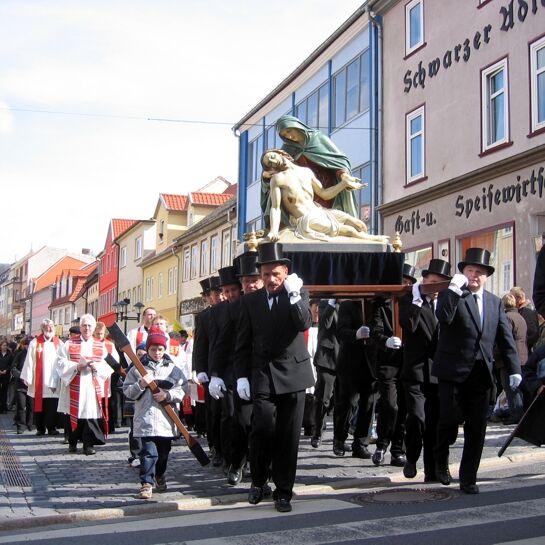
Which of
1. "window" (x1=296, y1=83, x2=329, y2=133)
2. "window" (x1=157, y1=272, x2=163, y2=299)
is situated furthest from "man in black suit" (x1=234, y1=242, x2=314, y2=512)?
"window" (x1=157, y1=272, x2=163, y2=299)

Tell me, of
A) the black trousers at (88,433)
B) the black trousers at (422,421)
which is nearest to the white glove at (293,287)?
the black trousers at (422,421)

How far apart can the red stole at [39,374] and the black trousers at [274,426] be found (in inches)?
314

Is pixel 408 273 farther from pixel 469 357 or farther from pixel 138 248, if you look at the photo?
pixel 138 248

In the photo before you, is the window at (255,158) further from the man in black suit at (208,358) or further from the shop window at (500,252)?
the man in black suit at (208,358)

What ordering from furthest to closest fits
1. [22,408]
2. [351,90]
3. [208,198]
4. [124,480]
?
[208,198]
[351,90]
[22,408]
[124,480]

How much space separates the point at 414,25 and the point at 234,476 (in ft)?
53.9

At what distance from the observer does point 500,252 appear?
58.2 ft

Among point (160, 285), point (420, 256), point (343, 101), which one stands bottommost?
point (420, 256)

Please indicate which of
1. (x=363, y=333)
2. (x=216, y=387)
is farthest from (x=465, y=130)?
(x=216, y=387)

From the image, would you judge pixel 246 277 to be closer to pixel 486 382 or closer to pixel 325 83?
pixel 486 382

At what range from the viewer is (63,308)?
91.7 meters

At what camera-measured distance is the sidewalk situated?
692 centimetres

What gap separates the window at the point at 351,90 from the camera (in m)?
24.3

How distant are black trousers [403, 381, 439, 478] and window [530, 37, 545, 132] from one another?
10.1 meters
